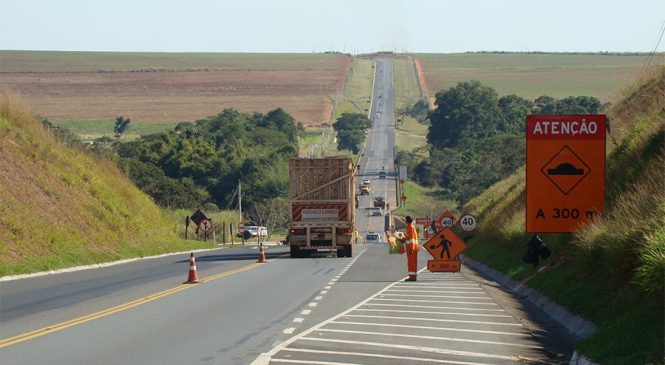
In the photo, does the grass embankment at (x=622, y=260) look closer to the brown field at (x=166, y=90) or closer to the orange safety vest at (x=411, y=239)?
the orange safety vest at (x=411, y=239)

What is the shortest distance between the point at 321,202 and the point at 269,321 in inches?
1019

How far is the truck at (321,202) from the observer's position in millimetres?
43938

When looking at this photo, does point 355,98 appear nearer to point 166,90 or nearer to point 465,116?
point 166,90

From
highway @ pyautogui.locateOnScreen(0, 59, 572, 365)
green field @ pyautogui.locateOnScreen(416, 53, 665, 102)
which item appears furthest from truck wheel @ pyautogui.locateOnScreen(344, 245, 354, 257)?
green field @ pyautogui.locateOnScreen(416, 53, 665, 102)

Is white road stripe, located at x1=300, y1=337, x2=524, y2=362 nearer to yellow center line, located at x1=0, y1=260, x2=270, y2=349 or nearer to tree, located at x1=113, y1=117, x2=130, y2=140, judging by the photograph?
yellow center line, located at x1=0, y1=260, x2=270, y2=349

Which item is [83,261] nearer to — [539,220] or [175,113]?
[539,220]

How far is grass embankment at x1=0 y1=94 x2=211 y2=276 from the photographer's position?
34938 millimetres

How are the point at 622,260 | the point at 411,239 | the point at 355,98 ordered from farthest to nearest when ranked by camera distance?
the point at 355,98, the point at 411,239, the point at 622,260

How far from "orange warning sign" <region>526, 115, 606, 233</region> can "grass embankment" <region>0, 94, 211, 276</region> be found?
14236 mm

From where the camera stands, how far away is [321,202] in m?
43.9

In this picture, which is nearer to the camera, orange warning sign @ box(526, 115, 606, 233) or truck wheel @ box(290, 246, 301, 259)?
orange warning sign @ box(526, 115, 606, 233)

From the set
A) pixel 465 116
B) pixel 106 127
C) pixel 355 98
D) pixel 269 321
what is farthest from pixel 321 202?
pixel 355 98

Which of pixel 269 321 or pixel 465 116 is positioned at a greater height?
pixel 465 116

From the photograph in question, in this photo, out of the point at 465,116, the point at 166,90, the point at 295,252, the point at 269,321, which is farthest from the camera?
the point at 166,90
